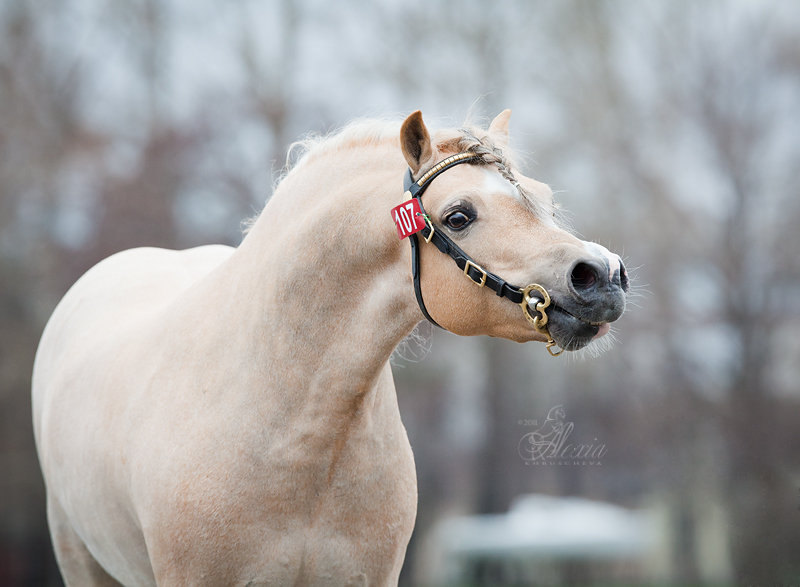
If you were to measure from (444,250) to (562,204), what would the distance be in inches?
461

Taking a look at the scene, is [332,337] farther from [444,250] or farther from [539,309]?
[539,309]

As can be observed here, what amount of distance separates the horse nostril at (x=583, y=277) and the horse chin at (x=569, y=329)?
98mm

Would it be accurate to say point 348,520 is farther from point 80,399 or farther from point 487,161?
point 80,399

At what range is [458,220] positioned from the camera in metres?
2.88

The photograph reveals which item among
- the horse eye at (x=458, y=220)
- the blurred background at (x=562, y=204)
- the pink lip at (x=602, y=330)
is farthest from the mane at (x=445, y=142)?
the blurred background at (x=562, y=204)

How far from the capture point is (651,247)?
1595 cm

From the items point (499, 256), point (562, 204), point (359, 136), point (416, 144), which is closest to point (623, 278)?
point (499, 256)

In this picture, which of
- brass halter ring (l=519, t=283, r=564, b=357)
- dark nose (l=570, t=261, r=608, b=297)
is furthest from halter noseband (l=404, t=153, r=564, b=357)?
dark nose (l=570, t=261, r=608, b=297)

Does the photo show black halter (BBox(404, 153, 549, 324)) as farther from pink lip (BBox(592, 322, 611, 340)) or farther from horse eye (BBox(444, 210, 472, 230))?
pink lip (BBox(592, 322, 611, 340))

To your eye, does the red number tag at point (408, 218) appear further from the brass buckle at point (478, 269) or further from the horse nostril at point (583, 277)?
the horse nostril at point (583, 277)

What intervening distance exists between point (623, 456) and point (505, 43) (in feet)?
30.7

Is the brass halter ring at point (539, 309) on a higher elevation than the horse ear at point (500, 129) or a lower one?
lower

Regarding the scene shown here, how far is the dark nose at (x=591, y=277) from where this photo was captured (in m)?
2.60

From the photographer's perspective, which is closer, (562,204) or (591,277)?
(591,277)
